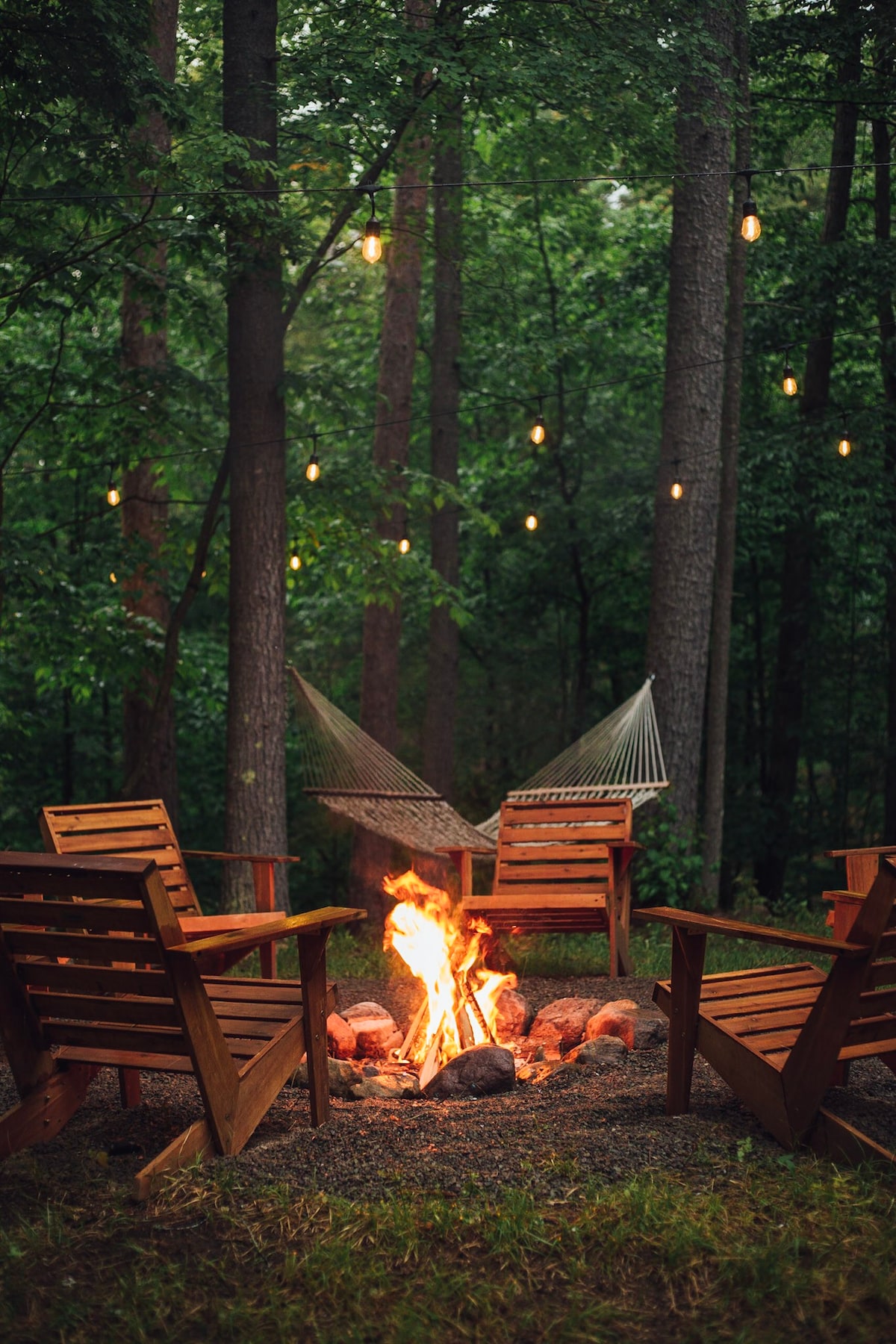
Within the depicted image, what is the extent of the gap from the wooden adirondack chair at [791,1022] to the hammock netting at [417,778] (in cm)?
310

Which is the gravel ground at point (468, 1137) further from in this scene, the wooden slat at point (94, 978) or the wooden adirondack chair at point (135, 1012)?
the wooden slat at point (94, 978)

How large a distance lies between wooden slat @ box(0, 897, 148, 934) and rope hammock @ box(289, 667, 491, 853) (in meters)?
3.42

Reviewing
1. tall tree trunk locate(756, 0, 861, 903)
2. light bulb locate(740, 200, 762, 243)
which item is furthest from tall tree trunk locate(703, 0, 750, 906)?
light bulb locate(740, 200, 762, 243)

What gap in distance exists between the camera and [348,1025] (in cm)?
438

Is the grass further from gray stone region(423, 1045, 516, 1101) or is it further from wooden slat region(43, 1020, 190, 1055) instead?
gray stone region(423, 1045, 516, 1101)

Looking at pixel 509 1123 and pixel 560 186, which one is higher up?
pixel 560 186

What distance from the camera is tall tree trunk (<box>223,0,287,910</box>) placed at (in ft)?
22.2

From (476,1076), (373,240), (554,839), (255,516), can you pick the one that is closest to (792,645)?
(255,516)

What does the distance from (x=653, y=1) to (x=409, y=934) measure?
5.61m

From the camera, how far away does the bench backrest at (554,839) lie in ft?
18.8

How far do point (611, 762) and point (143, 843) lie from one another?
3089mm

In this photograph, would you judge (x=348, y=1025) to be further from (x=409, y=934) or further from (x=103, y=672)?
(x=103, y=672)

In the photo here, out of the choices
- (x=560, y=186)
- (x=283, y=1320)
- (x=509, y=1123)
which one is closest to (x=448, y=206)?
(x=560, y=186)

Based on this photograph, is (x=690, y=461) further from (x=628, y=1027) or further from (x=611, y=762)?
(x=628, y=1027)
